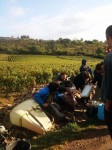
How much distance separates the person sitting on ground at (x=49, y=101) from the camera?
943 centimetres

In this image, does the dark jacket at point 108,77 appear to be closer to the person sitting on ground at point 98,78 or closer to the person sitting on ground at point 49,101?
the person sitting on ground at point 49,101

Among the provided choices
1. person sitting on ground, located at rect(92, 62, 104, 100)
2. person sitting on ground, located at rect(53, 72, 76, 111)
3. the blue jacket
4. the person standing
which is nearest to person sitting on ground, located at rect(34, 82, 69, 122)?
the blue jacket

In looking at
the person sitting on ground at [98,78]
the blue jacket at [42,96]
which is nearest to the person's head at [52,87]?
the blue jacket at [42,96]

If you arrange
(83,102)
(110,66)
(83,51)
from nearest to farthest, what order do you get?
(110,66)
(83,102)
(83,51)

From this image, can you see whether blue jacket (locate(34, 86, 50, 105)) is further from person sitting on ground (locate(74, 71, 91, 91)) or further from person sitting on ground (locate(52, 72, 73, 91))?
person sitting on ground (locate(74, 71, 91, 91))

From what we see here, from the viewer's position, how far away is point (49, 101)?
31.4 feet

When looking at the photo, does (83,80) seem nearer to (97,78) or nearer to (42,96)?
(97,78)

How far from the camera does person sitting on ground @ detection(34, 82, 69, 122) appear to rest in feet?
30.9

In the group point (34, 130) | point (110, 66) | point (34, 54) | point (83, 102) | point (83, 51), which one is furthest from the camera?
point (83, 51)

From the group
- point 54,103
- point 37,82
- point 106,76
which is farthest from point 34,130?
point 37,82

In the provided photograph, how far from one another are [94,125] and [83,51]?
4382 cm

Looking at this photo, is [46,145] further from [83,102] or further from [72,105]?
[83,102]

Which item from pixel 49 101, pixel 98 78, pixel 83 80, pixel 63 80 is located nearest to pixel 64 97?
pixel 63 80

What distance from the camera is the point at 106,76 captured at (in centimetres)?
465
